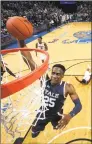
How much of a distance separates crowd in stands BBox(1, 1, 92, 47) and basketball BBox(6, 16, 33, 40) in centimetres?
1609

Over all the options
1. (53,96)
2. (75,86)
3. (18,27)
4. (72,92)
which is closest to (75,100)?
(72,92)

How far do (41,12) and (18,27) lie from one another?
22.5m

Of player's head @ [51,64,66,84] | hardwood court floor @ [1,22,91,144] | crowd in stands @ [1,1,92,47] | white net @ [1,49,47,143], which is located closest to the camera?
white net @ [1,49,47,143]

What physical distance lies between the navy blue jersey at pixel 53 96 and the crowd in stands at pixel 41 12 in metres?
15.6

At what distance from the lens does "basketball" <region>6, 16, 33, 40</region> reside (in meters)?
4.12

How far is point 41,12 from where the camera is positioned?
2605 cm

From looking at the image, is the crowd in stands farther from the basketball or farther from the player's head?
the basketball

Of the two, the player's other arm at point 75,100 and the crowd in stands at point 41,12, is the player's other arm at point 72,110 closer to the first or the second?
the player's other arm at point 75,100

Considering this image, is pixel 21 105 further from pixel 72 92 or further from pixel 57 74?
pixel 72 92

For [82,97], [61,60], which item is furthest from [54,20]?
[82,97]

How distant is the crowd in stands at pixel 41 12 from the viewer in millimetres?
23000

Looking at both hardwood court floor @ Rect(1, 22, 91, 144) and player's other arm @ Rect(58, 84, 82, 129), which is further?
hardwood court floor @ Rect(1, 22, 91, 144)

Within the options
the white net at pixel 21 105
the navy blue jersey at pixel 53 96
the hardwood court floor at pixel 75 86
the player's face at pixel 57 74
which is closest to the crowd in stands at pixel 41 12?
the hardwood court floor at pixel 75 86

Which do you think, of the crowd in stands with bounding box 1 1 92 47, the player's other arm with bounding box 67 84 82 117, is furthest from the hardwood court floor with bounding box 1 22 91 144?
the crowd in stands with bounding box 1 1 92 47
